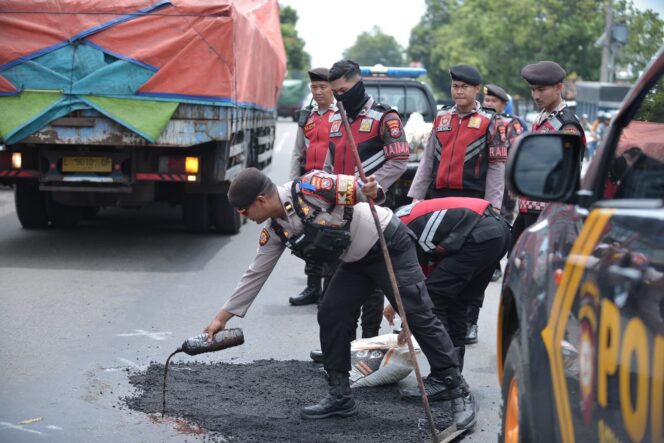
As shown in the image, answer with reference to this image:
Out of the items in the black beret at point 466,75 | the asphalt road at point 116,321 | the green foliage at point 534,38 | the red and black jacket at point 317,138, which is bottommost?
the asphalt road at point 116,321

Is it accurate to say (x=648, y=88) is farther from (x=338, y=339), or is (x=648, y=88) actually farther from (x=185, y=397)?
(x=185, y=397)

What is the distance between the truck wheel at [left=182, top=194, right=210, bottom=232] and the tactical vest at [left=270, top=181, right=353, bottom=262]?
7.36 meters

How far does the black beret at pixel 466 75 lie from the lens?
679 centimetres

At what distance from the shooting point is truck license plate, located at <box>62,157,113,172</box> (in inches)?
424

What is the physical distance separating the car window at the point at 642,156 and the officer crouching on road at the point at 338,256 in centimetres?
187

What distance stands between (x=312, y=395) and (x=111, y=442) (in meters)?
1.31

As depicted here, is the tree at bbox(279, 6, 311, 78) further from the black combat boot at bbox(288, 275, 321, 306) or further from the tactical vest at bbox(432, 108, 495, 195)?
the tactical vest at bbox(432, 108, 495, 195)

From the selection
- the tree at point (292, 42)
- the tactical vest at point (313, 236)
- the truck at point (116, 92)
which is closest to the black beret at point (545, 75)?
the tactical vest at point (313, 236)

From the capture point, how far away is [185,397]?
589 cm

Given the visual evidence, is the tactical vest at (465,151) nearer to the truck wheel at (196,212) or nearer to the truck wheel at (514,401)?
the truck wheel at (514,401)

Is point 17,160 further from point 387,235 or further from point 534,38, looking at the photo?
point 534,38

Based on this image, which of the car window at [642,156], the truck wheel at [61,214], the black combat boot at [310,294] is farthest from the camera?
the truck wheel at [61,214]

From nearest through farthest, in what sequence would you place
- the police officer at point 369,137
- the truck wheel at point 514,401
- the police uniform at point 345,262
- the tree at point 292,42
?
the truck wheel at point 514,401, the police uniform at point 345,262, the police officer at point 369,137, the tree at point 292,42

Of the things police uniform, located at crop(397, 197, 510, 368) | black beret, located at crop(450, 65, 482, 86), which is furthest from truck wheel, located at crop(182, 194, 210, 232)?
police uniform, located at crop(397, 197, 510, 368)
